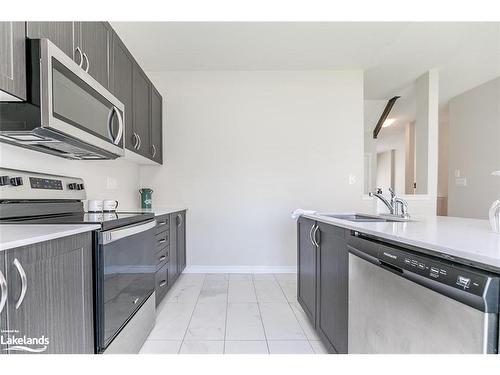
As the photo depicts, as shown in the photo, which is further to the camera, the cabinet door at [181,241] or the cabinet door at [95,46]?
the cabinet door at [181,241]

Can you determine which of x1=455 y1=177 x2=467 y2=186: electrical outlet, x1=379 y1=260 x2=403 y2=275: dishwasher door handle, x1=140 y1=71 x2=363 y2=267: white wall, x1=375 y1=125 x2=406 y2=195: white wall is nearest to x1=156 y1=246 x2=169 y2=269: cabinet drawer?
→ x1=140 y1=71 x2=363 y2=267: white wall

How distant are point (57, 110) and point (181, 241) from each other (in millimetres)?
2007

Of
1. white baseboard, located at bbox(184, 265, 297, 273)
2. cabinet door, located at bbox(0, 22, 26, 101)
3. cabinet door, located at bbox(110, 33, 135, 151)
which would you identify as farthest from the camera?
white baseboard, located at bbox(184, 265, 297, 273)

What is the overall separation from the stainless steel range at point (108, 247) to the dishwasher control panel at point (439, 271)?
3.86 feet

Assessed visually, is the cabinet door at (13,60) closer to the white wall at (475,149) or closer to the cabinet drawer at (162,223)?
the cabinet drawer at (162,223)

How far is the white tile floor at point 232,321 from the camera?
5.23 feet

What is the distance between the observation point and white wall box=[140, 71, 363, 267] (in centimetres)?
312

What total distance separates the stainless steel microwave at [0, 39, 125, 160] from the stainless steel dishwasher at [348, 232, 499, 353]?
4.78ft

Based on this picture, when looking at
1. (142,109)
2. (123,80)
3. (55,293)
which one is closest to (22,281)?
(55,293)

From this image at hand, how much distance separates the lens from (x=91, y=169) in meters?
2.04

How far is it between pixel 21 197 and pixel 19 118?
46cm

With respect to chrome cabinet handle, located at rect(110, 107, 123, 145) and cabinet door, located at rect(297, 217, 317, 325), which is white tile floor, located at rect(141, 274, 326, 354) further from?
chrome cabinet handle, located at rect(110, 107, 123, 145)

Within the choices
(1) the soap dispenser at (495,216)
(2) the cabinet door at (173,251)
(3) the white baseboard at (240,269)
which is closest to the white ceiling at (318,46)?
(2) the cabinet door at (173,251)
